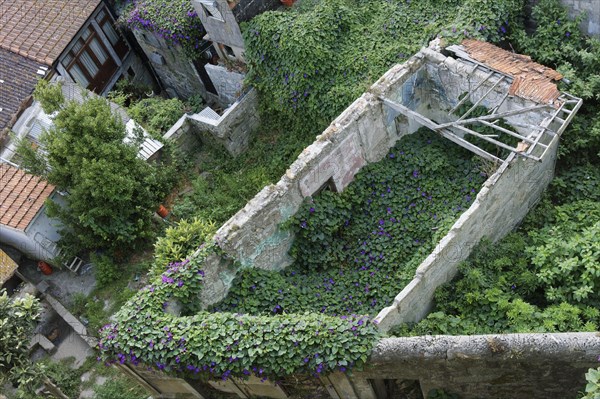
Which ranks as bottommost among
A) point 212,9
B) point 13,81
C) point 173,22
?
point 173,22

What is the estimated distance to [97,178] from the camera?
15438 mm

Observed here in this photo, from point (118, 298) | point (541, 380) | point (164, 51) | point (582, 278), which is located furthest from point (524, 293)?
point (164, 51)

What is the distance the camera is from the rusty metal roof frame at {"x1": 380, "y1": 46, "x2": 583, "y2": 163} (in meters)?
12.2

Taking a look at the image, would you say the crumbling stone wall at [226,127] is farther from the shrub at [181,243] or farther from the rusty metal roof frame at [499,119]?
the rusty metal roof frame at [499,119]

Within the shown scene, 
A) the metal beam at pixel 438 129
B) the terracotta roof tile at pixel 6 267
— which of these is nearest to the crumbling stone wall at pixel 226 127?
the terracotta roof tile at pixel 6 267

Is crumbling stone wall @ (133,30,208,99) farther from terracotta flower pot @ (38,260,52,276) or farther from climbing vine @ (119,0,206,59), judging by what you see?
terracotta flower pot @ (38,260,52,276)

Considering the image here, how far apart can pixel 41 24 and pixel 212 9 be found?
656cm

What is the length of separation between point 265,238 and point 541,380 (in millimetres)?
5625

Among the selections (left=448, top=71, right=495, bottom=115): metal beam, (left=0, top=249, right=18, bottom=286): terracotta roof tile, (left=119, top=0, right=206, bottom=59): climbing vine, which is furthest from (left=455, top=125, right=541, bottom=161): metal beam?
(left=0, top=249, right=18, bottom=286): terracotta roof tile

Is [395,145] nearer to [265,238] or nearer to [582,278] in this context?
[265,238]

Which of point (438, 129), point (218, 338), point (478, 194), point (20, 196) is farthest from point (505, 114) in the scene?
point (20, 196)

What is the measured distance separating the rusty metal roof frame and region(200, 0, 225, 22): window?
626cm

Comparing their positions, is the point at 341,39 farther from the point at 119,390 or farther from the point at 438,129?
the point at 119,390

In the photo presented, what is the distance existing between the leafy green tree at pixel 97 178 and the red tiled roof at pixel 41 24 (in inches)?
176
